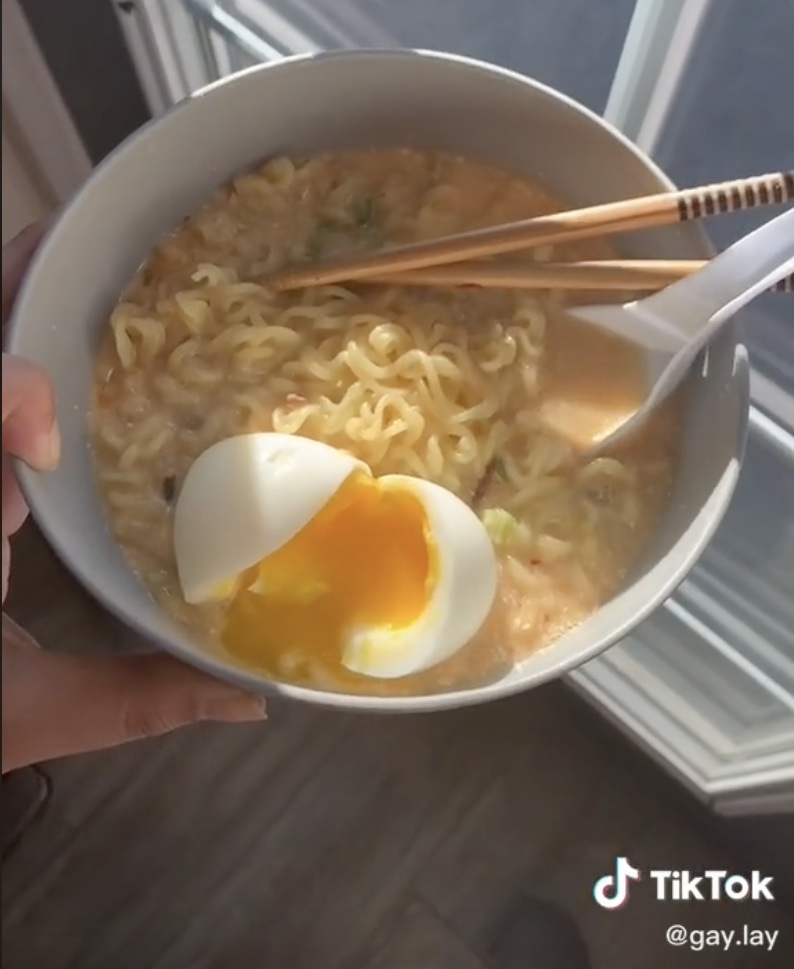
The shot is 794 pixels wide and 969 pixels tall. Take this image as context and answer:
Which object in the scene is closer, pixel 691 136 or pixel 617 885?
pixel 691 136

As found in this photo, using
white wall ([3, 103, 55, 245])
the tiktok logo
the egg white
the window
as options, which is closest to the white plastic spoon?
the window

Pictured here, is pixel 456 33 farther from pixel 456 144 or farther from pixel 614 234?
pixel 614 234

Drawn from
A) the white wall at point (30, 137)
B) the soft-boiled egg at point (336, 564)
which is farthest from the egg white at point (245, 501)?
the white wall at point (30, 137)

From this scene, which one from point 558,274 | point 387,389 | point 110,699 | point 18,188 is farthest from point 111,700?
point 18,188

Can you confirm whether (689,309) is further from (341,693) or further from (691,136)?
(341,693)

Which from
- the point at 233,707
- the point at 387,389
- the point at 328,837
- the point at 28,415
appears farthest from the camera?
the point at 328,837

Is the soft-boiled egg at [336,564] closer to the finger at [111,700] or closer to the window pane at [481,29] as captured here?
the finger at [111,700]
